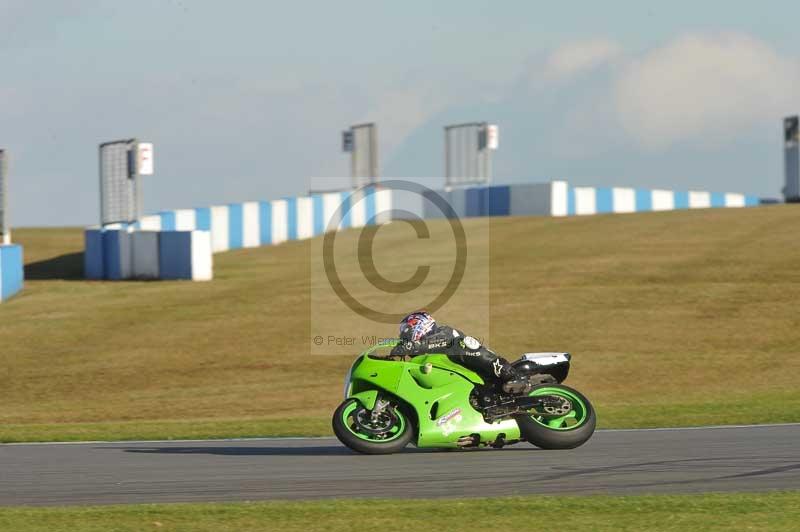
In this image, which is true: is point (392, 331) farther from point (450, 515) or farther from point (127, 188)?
point (450, 515)

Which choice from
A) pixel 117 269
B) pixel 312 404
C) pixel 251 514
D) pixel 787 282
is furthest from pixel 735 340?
pixel 117 269

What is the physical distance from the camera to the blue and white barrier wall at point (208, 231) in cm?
2856

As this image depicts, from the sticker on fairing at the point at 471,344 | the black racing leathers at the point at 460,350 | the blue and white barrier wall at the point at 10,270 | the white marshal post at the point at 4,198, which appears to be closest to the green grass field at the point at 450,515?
the black racing leathers at the point at 460,350

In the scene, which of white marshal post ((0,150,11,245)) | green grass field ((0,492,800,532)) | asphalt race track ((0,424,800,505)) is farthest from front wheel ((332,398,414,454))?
white marshal post ((0,150,11,245))

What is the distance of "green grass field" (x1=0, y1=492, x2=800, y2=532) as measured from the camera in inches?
331

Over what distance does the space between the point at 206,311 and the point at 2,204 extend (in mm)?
6359

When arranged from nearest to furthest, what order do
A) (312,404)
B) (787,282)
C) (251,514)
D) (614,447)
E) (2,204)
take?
(251,514) → (614,447) → (312,404) → (787,282) → (2,204)

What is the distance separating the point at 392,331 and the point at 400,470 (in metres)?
11.6

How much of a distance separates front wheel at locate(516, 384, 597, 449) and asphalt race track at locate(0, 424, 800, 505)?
0.43 ft

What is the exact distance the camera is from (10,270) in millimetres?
27250

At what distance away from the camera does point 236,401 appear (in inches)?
706

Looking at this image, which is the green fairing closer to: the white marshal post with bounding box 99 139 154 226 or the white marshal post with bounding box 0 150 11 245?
the white marshal post with bounding box 0 150 11 245

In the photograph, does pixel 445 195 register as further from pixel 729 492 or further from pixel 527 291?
pixel 729 492

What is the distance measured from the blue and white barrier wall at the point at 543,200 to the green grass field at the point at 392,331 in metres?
11.8
